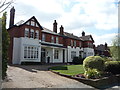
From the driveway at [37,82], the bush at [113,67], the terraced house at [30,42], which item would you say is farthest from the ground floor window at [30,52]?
the bush at [113,67]

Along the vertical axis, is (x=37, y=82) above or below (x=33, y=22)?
below

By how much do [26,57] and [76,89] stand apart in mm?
14826

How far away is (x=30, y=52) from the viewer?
2269 centimetres

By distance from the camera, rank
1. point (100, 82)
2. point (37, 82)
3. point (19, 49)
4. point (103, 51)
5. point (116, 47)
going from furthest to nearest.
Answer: point (103, 51) → point (116, 47) → point (19, 49) → point (100, 82) → point (37, 82)

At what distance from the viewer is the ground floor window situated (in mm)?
22141

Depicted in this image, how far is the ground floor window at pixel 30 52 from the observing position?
72.6ft

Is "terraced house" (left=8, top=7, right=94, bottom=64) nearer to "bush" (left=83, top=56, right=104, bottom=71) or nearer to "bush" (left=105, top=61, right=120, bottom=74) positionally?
"bush" (left=83, top=56, right=104, bottom=71)

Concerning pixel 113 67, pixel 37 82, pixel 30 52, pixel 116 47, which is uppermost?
pixel 116 47

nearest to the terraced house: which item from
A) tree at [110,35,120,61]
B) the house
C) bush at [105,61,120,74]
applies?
tree at [110,35,120,61]

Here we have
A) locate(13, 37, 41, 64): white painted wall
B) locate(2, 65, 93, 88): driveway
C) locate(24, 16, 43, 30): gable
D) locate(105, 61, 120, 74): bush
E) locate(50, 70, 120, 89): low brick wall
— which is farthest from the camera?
locate(24, 16, 43, 30): gable

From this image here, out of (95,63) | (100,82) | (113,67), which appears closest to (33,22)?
(95,63)

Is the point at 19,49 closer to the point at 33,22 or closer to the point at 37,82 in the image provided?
the point at 33,22

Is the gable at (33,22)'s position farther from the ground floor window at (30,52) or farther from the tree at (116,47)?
the tree at (116,47)

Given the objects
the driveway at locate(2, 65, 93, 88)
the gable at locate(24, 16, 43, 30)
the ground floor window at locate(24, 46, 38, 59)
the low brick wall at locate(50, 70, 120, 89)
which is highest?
the gable at locate(24, 16, 43, 30)
